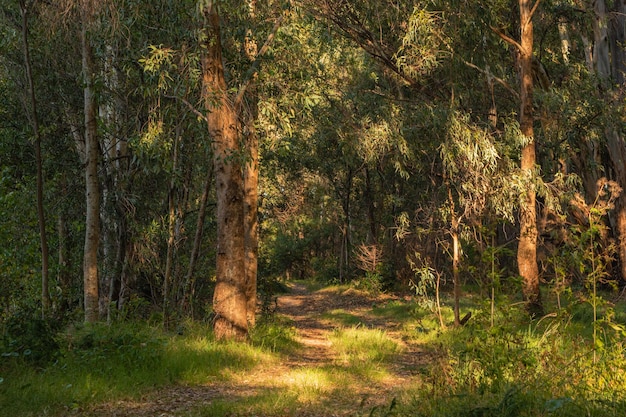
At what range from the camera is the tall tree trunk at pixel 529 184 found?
479 inches

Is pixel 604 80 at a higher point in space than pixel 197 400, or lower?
higher

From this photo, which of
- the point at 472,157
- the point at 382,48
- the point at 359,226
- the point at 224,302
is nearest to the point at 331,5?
the point at 382,48

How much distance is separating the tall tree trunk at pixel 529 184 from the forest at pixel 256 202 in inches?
2.0

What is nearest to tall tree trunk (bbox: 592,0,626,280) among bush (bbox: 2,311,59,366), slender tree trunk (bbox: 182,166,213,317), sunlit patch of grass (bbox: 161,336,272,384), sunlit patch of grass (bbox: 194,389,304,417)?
slender tree trunk (bbox: 182,166,213,317)

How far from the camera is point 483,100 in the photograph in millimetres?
16656

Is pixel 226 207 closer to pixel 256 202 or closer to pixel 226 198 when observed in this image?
pixel 226 198

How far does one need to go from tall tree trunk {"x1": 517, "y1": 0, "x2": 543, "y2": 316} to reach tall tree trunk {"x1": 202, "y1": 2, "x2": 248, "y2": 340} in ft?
20.0

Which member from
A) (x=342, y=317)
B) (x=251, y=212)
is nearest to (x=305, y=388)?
(x=251, y=212)

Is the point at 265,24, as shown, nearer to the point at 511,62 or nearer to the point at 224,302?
the point at 224,302

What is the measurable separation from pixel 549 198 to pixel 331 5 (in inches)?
260

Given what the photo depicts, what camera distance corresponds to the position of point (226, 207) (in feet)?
31.9

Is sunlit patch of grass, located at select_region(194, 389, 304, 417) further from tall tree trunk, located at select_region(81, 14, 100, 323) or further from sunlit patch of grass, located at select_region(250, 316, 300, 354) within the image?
tall tree trunk, located at select_region(81, 14, 100, 323)

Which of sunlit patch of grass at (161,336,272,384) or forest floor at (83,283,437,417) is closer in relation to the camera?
forest floor at (83,283,437,417)

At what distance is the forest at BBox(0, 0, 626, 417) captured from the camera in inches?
237
